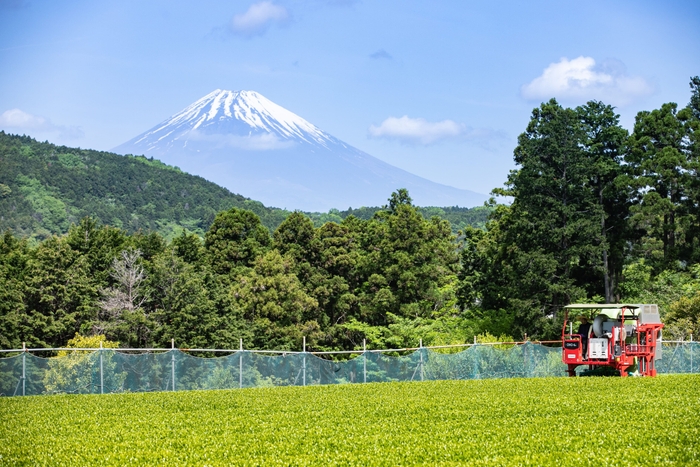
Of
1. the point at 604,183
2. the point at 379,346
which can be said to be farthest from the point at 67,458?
the point at 604,183

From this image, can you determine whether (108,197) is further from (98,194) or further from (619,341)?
(619,341)

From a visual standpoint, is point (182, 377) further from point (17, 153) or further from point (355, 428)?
point (17, 153)

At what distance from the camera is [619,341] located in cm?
2788

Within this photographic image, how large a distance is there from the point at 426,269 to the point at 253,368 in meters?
28.6

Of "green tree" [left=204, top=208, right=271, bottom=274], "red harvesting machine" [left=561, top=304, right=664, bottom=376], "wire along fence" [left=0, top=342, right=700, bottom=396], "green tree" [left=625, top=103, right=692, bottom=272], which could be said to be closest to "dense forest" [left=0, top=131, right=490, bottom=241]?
"green tree" [left=204, top=208, right=271, bottom=274]

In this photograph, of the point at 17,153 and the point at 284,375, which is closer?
the point at 284,375

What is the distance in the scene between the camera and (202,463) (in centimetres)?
1192

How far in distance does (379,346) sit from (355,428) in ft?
131

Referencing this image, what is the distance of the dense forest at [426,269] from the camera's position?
49781 millimetres

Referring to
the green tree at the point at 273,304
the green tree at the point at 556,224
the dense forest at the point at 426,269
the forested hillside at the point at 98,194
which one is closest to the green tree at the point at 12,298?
the dense forest at the point at 426,269

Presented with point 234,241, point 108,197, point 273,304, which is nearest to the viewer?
point 273,304

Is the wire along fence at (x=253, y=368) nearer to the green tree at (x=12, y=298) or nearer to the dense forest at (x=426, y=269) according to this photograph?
the dense forest at (x=426, y=269)

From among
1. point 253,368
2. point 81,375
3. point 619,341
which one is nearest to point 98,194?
point 253,368

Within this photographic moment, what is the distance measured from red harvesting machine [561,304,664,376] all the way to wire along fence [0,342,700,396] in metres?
2.97
